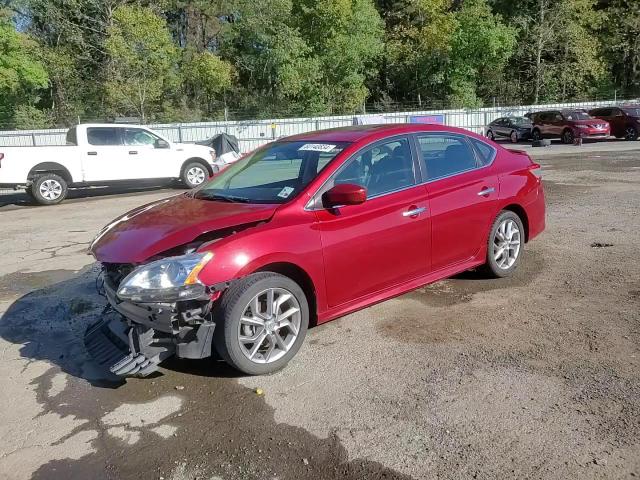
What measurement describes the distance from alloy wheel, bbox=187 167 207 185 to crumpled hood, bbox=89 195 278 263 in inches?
430

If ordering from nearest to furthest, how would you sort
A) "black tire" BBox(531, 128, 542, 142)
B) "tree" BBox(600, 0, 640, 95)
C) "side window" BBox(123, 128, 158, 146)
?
"side window" BBox(123, 128, 158, 146) < "black tire" BBox(531, 128, 542, 142) < "tree" BBox(600, 0, 640, 95)

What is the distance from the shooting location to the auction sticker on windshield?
4.79 m

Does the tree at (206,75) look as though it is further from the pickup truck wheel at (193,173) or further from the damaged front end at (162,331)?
the damaged front end at (162,331)

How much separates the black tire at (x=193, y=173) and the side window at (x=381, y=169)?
11.0m

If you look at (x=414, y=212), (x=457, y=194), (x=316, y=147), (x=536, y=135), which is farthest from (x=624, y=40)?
(x=316, y=147)

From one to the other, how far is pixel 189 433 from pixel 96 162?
11.8 meters

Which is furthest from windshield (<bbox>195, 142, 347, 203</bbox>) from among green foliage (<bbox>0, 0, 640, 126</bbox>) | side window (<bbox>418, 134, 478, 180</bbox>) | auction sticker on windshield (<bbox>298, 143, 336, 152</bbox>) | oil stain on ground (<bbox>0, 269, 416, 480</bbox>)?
green foliage (<bbox>0, 0, 640, 126</bbox>)

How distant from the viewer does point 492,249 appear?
5.70 metres

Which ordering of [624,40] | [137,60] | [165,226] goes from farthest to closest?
[624,40] → [137,60] → [165,226]

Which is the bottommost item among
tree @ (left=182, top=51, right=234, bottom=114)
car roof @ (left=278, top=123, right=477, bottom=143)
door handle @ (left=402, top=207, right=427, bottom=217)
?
door handle @ (left=402, top=207, right=427, bottom=217)

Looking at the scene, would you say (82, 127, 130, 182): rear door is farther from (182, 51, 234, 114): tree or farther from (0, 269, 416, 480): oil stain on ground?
(182, 51, 234, 114): tree

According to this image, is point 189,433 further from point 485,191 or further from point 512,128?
point 512,128

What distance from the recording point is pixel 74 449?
10.7ft

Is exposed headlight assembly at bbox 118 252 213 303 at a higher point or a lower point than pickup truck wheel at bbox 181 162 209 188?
lower
